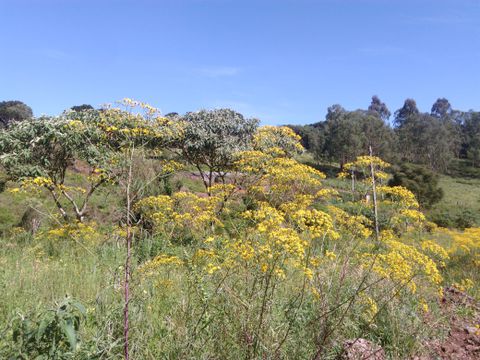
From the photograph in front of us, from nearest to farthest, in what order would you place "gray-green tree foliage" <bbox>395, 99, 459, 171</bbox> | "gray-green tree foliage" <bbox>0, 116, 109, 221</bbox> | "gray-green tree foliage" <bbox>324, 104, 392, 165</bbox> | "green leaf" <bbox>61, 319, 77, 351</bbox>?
"green leaf" <bbox>61, 319, 77, 351</bbox> → "gray-green tree foliage" <bbox>0, 116, 109, 221</bbox> → "gray-green tree foliage" <bbox>324, 104, 392, 165</bbox> → "gray-green tree foliage" <bbox>395, 99, 459, 171</bbox>

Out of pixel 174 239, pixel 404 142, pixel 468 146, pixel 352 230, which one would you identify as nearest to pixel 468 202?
pixel 404 142

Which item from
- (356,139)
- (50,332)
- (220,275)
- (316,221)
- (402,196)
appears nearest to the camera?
(50,332)

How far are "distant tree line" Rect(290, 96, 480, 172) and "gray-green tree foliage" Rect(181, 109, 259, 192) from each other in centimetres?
4092

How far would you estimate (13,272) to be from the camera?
5645 millimetres

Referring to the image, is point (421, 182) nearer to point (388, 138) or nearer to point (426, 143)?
point (388, 138)

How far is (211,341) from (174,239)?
22.7 ft

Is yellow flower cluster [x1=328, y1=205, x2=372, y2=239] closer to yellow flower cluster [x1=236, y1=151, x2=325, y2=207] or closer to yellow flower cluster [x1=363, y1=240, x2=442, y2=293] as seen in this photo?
yellow flower cluster [x1=363, y1=240, x2=442, y2=293]

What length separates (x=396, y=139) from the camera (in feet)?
216

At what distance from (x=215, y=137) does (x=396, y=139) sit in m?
56.9

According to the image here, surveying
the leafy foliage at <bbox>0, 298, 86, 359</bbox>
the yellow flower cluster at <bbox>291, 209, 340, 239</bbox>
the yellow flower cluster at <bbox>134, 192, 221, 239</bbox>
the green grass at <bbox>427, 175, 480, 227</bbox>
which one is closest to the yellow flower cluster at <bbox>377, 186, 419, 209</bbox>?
the yellow flower cluster at <bbox>134, 192, 221, 239</bbox>

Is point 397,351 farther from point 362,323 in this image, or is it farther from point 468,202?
point 468,202

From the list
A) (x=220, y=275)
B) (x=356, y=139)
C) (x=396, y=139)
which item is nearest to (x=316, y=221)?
(x=220, y=275)

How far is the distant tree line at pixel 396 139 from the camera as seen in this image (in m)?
58.2

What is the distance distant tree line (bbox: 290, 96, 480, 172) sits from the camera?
191 ft
